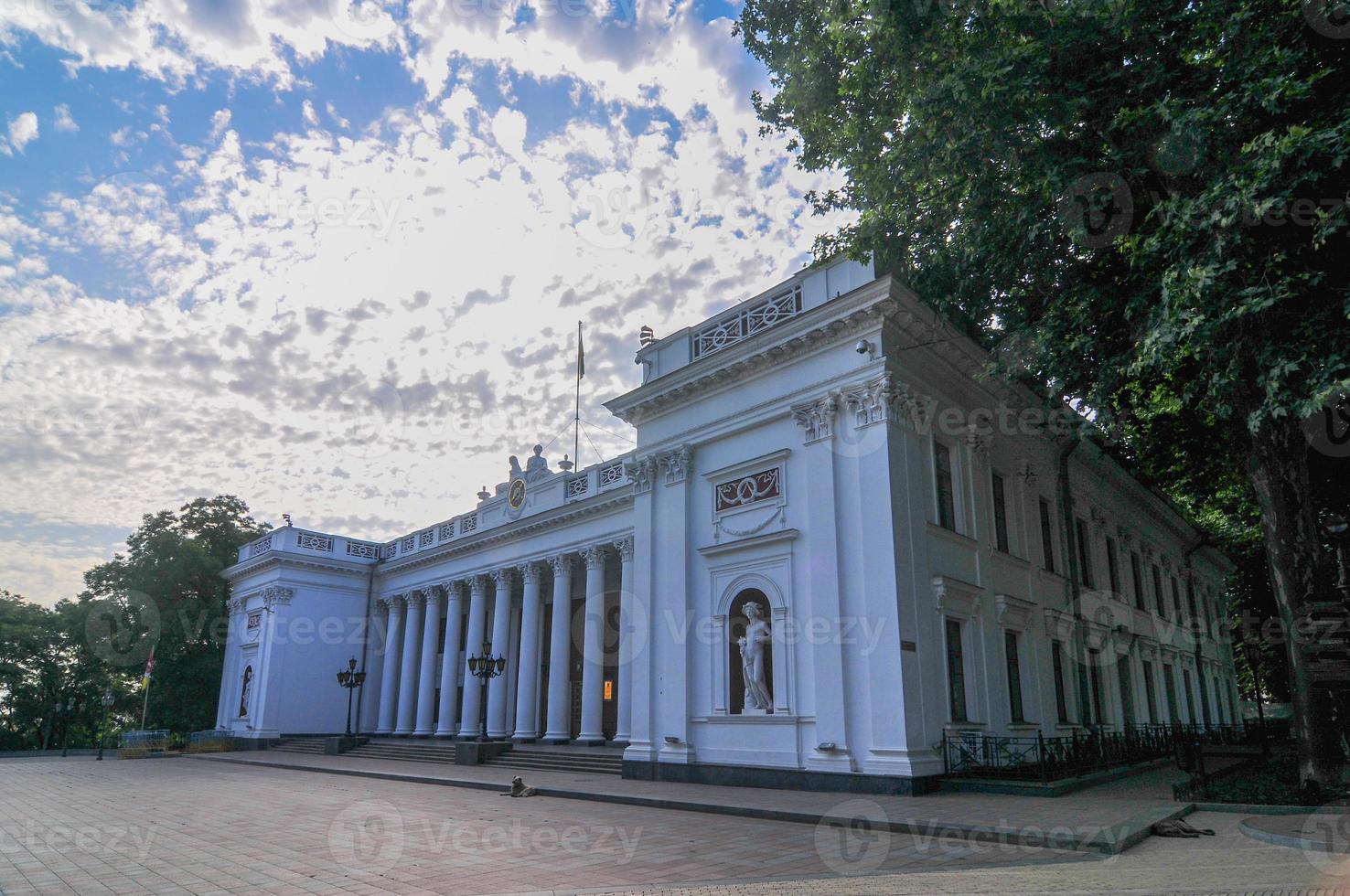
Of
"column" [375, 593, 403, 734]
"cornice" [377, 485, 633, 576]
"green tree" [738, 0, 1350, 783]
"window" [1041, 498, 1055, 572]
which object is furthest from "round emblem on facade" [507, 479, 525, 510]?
"green tree" [738, 0, 1350, 783]

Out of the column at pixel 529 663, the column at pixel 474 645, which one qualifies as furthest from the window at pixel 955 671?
the column at pixel 474 645

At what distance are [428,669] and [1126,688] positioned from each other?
25441 mm

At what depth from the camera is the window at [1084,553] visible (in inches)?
954

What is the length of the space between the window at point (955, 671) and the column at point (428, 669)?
2365cm

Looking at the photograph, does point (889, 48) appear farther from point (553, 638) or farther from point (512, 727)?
point (512, 727)

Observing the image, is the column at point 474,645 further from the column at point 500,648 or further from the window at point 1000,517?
the window at point 1000,517

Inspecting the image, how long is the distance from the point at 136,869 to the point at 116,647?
39.4m

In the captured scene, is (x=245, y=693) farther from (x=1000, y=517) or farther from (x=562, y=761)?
(x=1000, y=517)

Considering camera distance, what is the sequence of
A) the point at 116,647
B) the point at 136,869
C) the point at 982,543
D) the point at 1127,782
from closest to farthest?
the point at 136,869 → the point at 1127,782 → the point at 982,543 → the point at 116,647

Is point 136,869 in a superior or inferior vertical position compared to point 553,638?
inferior

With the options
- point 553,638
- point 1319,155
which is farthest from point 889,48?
point 553,638

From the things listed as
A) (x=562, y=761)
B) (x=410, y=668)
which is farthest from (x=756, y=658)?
(x=410, y=668)

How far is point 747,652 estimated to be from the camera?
56.2 ft

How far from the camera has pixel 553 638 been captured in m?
27.8
